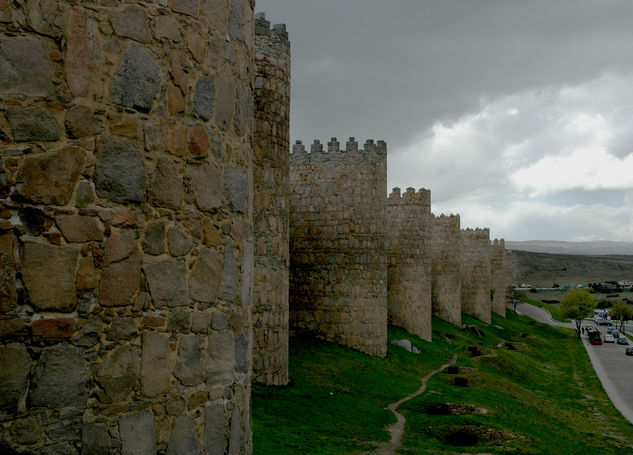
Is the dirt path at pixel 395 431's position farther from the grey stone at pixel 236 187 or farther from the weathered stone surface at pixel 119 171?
the weathered stone surface at pixel 119 171

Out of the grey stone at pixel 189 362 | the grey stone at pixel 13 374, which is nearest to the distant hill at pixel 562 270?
the grey stone at pixel 189 362

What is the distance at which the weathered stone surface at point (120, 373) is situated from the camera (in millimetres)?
3424

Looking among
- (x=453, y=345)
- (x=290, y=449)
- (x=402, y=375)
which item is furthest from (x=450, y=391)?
(x=453, y=345)

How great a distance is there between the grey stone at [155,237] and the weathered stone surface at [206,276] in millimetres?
290

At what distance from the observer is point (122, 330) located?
3488 millimetres

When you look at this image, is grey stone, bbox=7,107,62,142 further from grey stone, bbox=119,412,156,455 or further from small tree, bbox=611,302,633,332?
small tree, bbox=611,302,633,332

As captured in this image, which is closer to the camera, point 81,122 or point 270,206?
point 81,122

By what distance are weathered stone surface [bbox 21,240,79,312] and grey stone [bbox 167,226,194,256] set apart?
58cm

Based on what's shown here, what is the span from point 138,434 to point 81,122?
176 centimetres

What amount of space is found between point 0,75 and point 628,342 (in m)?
54.3

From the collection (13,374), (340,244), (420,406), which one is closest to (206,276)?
(13,374)

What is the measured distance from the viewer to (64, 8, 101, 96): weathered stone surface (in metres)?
3.34

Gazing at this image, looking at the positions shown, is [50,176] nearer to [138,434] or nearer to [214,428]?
[138,434]

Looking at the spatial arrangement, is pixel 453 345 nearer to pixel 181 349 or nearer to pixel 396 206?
pixel 396 206
